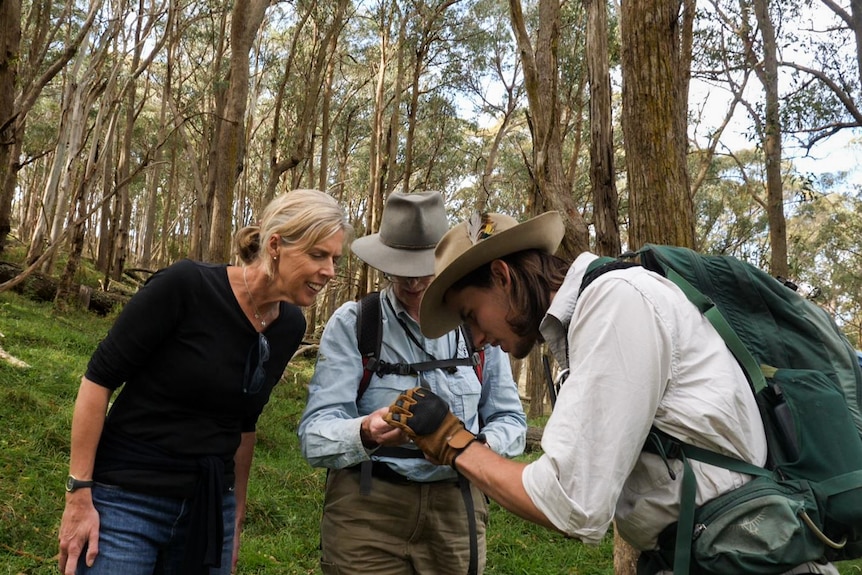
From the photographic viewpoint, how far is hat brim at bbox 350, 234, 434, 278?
7.79ft

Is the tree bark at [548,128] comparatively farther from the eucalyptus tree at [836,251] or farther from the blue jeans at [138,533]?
the eucalyptus tree at [836,251]

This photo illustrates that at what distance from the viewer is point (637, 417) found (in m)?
1.26

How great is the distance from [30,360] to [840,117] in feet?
44.7

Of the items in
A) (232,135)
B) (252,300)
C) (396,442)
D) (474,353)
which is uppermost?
(232,135)

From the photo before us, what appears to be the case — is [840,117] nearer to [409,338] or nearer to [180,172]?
[409,338]

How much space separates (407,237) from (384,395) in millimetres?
551

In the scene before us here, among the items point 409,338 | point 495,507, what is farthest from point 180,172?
point 409,338

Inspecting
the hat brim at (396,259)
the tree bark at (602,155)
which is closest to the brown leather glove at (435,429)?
the hat brim at (396,259)

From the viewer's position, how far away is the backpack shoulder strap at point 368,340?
2.29 meters

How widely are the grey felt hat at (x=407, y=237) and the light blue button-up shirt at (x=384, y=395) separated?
0.12 meters

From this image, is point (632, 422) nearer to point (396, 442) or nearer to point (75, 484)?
point (396, 442)

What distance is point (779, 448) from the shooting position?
1.33m

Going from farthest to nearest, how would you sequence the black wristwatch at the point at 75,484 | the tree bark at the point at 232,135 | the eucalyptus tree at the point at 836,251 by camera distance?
the eucalyptus tree at the point at 836,251
the tree bark at the point at 232,135
the black wristwatch at the point at 75,484

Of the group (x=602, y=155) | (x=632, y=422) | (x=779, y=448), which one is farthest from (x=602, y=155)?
(x=632, y=422)
